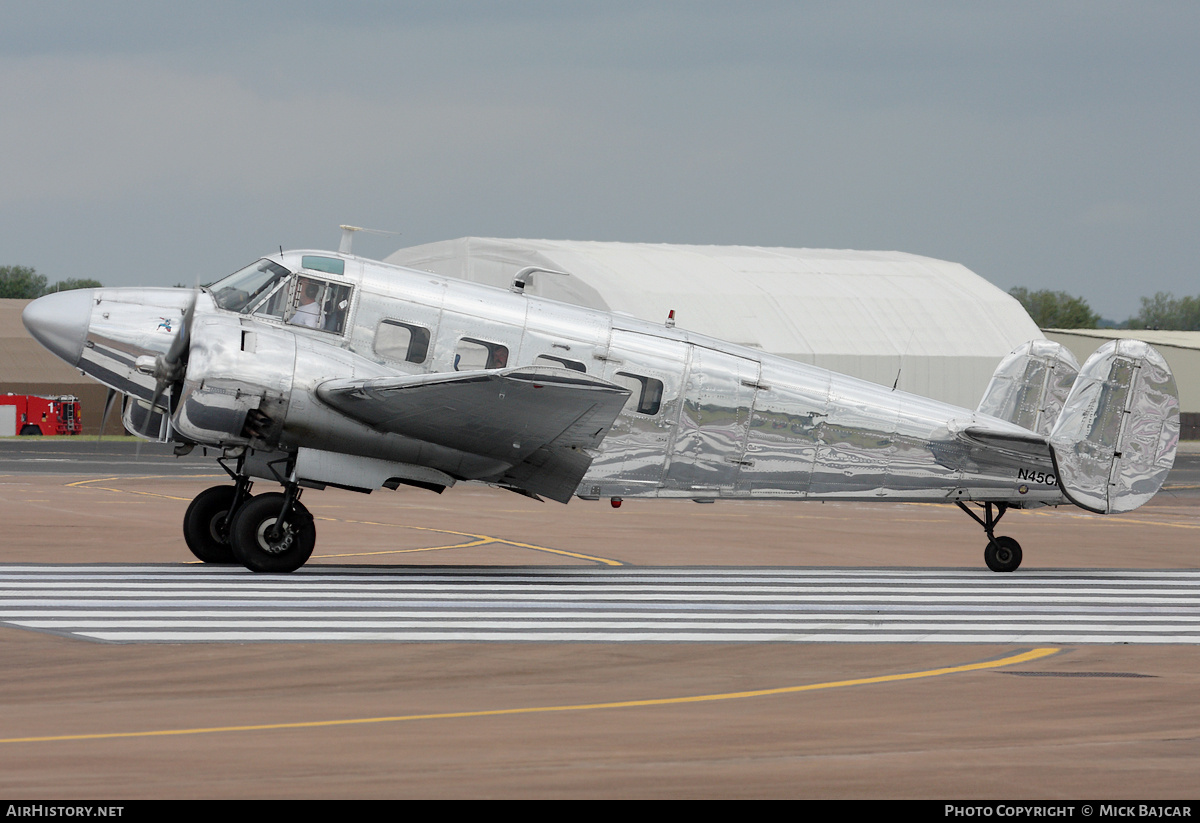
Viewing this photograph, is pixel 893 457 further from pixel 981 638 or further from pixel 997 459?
pixel 981 638

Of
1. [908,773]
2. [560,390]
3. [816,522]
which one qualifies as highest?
[560,390]

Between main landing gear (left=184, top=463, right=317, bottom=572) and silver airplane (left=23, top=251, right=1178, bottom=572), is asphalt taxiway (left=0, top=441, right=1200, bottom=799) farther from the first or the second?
silver airplane (left=23, top=251, right=1178, bottom=572)

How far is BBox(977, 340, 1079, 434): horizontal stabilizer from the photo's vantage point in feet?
70.1

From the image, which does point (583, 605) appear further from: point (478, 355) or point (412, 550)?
point (412, 550)

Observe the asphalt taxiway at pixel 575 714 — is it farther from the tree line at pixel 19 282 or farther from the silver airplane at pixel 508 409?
the tree line at pixel 19 282

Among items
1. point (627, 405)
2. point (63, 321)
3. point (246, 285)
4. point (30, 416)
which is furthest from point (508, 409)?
point (30, 416)

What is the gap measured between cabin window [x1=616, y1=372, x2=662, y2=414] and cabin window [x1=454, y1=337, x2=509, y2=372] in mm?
1734

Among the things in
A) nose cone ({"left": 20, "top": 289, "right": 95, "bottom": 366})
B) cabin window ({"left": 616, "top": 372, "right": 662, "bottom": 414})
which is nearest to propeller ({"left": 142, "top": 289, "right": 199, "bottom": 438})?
nose cone ({"left": 20, "top": 289, "right": 95, "bottom": 366})

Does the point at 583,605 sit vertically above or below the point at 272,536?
above

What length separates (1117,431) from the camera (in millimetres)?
20219

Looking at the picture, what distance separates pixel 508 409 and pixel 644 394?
102 inches

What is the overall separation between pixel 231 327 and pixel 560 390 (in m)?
4.38

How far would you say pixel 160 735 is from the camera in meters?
8.41
